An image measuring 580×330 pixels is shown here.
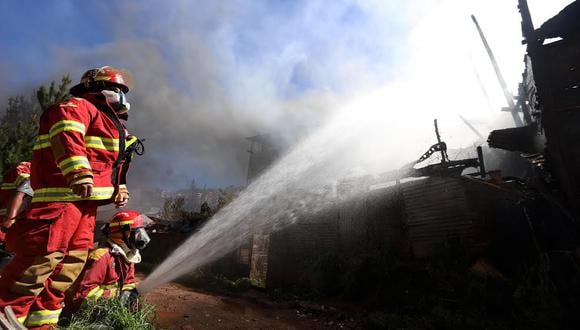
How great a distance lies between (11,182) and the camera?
4926 millimetres

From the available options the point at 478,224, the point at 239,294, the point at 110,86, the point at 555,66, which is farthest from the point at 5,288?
the point at 555,66

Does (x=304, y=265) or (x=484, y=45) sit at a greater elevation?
(x=484, y=45)

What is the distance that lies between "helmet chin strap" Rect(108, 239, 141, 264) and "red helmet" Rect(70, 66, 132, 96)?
203 cm

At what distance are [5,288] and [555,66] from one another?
16.9 metres

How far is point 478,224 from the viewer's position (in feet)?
36.5

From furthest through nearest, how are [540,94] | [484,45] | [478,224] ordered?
[484,45] → [540,94] → [478,224]

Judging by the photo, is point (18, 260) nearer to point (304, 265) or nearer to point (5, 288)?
point (5, 288)

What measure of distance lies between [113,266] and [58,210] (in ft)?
5.75

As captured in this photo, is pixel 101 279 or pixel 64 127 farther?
pixel 101 279

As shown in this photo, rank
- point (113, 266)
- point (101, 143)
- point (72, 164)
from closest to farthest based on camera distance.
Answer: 1. point (72, 164)
2. point (101, 143)
3. point (113, 266)

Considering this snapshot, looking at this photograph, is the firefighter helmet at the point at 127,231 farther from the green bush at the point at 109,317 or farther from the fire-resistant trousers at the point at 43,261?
the fire-resistant trousers at the point at 43,261

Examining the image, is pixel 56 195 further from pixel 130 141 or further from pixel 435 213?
pixel 435 213

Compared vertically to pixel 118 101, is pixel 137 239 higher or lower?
lower

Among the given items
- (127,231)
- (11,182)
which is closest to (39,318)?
(127,231)
